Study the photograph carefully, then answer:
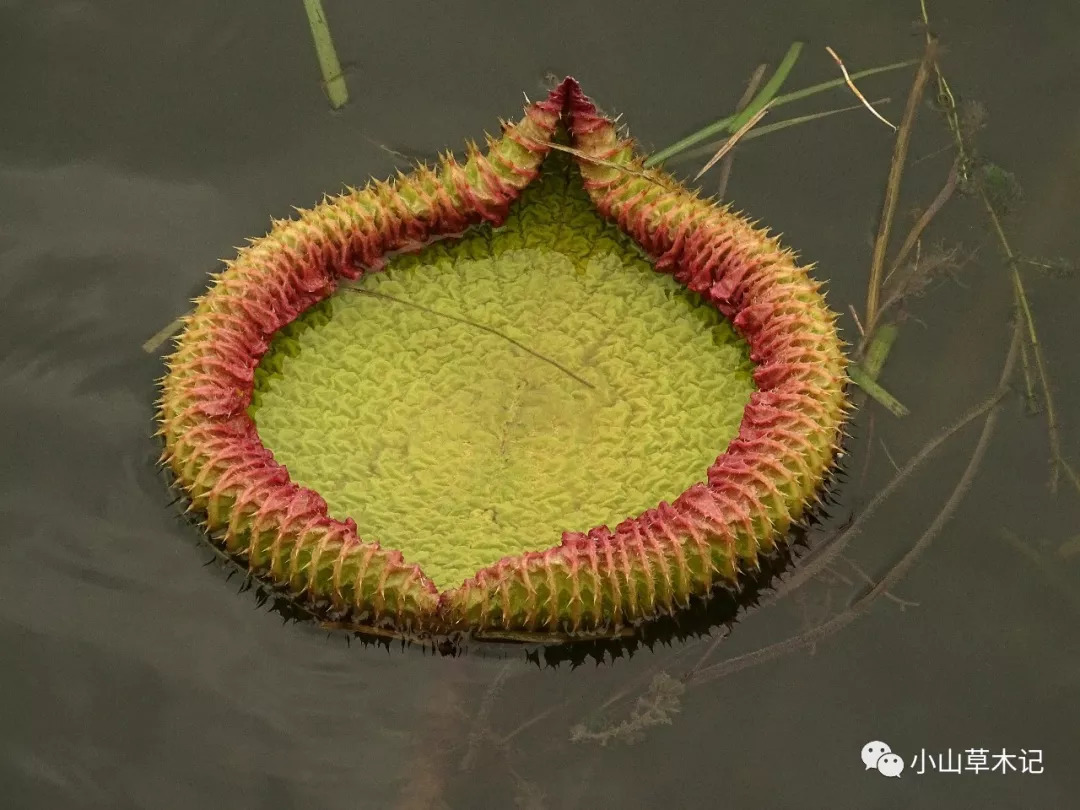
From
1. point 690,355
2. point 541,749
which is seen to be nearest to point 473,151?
point 690,355

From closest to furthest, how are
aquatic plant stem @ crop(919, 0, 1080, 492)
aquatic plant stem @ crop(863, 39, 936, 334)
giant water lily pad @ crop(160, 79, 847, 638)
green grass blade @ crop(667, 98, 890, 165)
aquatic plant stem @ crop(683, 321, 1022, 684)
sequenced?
giant water lily pad @ crop(160, 79, 847, 638) < aquatic plant stem @ crop(683, 321, 1022, 684) < aquatic plant stem @ crop(919, 0, 1080, 492) < aquatic plant stem @ crop(863, 39, 936, 334) < green grass blade @ crop(667, 98, 890, 165)

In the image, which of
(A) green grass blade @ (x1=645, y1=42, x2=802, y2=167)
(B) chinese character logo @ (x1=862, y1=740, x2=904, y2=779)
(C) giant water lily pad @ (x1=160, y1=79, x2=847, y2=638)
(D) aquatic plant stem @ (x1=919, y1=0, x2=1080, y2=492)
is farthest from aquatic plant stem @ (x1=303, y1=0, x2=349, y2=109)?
(B) chinese character logo @ (x1=862, y1=740, x2=904, y2=779)

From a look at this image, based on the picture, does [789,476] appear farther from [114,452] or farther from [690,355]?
[114,452]

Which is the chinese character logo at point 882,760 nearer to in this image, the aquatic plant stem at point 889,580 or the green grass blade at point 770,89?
the aquatic plant stem at point 889,580

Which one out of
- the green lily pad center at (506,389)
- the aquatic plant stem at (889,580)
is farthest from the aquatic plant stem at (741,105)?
the aquatic plant stem at (889,580)

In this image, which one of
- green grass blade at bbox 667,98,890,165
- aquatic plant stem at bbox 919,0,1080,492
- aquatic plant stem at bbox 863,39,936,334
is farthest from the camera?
green grass blade at bbox 667,98,890,165

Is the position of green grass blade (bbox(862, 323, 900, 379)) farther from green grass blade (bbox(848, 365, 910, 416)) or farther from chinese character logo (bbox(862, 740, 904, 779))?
chinese character logo (bbox(862, 740, 904, 779))
